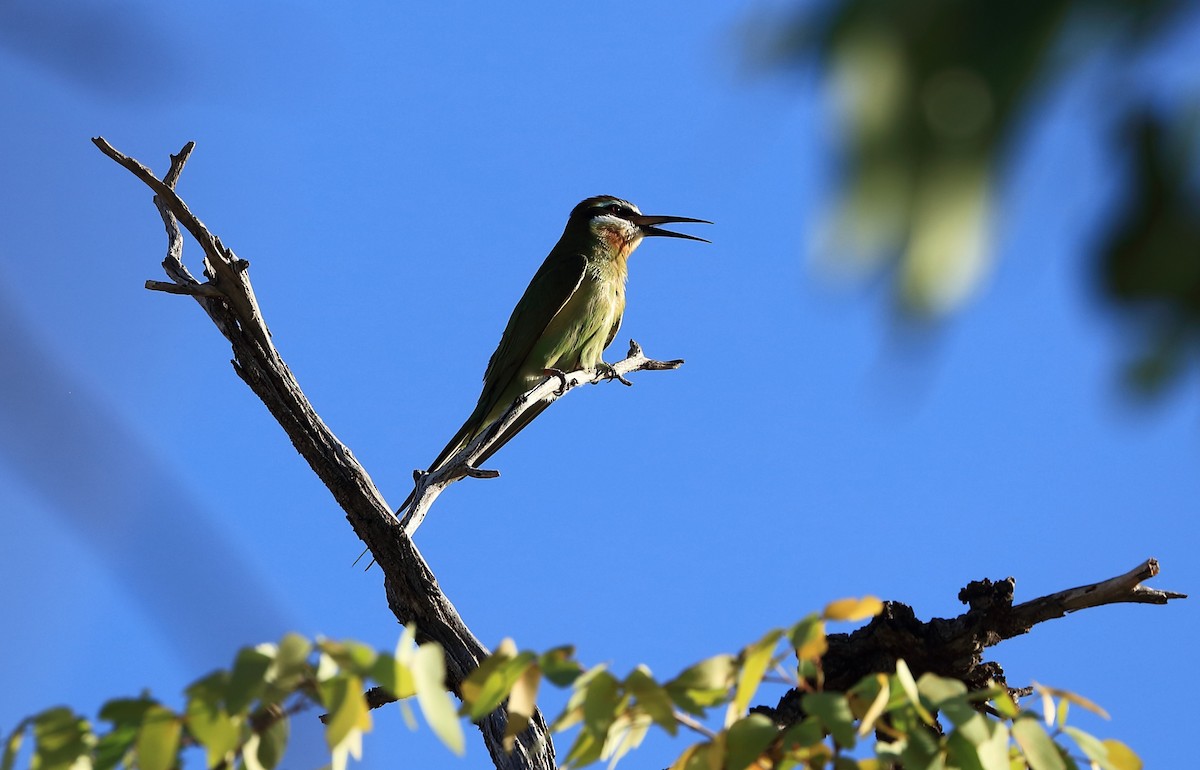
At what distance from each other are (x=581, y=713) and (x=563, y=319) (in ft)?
15.7

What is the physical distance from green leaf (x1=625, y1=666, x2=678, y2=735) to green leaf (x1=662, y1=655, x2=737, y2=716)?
0.03 meters

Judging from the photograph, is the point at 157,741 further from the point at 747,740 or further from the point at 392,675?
the point at 747,740

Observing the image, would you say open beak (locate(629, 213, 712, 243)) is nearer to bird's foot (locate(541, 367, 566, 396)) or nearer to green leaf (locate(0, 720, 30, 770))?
bird's foot (locate(541, 367, 566, 396))

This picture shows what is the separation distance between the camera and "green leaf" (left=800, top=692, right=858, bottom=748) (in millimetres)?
1319

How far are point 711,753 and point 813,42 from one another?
3.36 feet

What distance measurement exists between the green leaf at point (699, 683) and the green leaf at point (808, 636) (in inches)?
3.4

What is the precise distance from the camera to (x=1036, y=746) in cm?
142

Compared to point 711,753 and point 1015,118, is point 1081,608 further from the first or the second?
point 1015,118

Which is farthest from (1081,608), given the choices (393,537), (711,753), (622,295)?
(622,295)

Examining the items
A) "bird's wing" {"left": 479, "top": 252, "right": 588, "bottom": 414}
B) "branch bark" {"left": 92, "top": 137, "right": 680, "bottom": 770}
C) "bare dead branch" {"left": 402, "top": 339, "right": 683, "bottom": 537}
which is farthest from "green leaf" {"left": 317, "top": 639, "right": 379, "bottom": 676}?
"bird's wing" {"left": 479, "top": 252, "right": 588, "bottom": 414}

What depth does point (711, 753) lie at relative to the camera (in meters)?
1.39

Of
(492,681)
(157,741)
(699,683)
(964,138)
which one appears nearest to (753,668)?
(699,683)

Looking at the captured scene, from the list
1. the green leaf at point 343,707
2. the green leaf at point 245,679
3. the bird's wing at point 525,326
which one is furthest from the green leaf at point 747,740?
the bird's wing at point 525,326

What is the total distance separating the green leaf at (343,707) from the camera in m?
1.22
